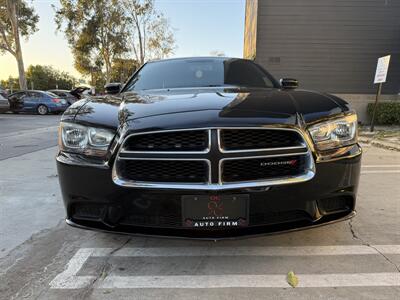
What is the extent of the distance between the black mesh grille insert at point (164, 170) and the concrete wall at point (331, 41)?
39.7 feet

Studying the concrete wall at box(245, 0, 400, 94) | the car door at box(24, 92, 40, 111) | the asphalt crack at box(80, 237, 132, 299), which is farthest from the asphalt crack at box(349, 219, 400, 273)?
the car door at box(24, 92, 40, 111)

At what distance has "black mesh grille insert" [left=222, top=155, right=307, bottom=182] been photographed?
225 cm

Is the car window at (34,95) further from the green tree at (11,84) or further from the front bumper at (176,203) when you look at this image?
the green tree at (11,84)

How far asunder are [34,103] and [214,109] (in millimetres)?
19311

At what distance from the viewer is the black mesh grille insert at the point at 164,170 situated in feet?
7.32

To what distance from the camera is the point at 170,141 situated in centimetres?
228

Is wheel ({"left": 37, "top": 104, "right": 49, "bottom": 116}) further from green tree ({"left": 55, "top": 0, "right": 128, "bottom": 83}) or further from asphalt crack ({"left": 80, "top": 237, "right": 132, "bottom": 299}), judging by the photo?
asphalt crack ({"left": 80, "top": 237, "right": 132, "bottom": 299})

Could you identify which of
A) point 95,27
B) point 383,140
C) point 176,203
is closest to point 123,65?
point 95,27

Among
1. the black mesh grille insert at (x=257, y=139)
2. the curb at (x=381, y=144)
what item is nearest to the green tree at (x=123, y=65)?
the curb at (x=381, y=144)

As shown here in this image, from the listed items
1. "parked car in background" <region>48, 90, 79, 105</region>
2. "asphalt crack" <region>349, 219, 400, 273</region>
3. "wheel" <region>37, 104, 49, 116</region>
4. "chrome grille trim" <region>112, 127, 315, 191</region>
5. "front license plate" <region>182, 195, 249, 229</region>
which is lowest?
"wheel" <region>37, 104, 49, 116</region>

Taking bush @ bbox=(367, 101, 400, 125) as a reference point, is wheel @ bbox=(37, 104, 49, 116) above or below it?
below

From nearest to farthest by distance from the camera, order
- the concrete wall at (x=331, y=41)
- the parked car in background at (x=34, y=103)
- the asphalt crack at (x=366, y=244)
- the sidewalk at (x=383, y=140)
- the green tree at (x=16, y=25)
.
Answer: the asphalt crack at (x=366, y=244) < the sidewalk at (x=383, y=140) < the concrete wall at (x=331, y=41) < the parked car in background at (x=34, y=103) < the green tree at (x=16, y=25)

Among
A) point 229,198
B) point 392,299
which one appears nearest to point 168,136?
point 229,198

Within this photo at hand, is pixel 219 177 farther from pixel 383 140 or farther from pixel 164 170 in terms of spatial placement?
pixel 383 140
